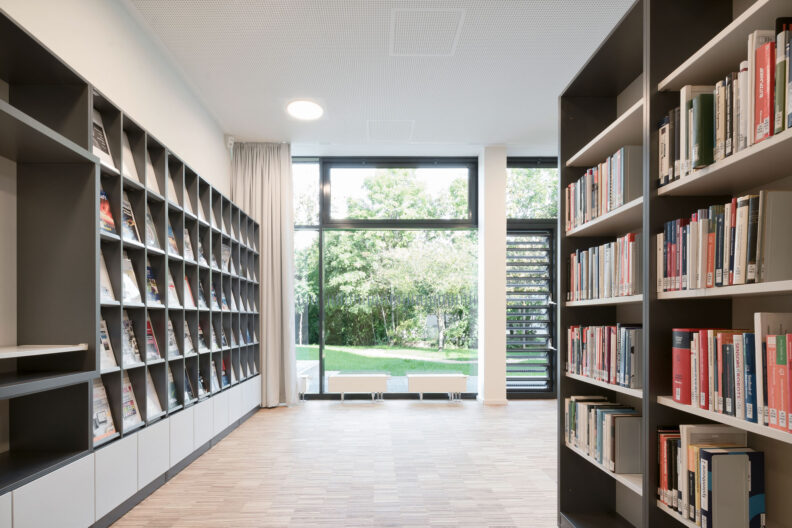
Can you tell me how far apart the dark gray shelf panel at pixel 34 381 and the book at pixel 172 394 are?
124 centimetres

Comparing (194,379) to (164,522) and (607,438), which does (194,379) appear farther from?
(607,438)

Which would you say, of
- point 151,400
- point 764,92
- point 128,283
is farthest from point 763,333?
point 151,400

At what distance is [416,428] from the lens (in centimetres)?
551

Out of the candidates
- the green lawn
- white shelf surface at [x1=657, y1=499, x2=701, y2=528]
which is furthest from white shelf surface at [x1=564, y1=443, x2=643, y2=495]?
the green lawn

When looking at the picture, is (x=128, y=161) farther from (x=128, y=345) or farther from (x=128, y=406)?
(x=128, y=406)

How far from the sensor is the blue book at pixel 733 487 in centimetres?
172

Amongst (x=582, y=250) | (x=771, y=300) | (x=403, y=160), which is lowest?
(x=771, y=300)

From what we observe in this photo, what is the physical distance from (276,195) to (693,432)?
5.91m

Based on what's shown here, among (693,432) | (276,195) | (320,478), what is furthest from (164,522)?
(276,195)

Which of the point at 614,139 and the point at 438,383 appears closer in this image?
the point at 614,139

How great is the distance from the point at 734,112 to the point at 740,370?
744mm

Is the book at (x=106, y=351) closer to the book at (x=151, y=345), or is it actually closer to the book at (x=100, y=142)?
the book at (x=151, y=345)

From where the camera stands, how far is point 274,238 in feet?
23.0

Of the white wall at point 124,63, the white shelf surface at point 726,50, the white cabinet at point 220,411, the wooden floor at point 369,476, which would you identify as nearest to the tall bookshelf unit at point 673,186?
the white shelf surface at point 726,50
